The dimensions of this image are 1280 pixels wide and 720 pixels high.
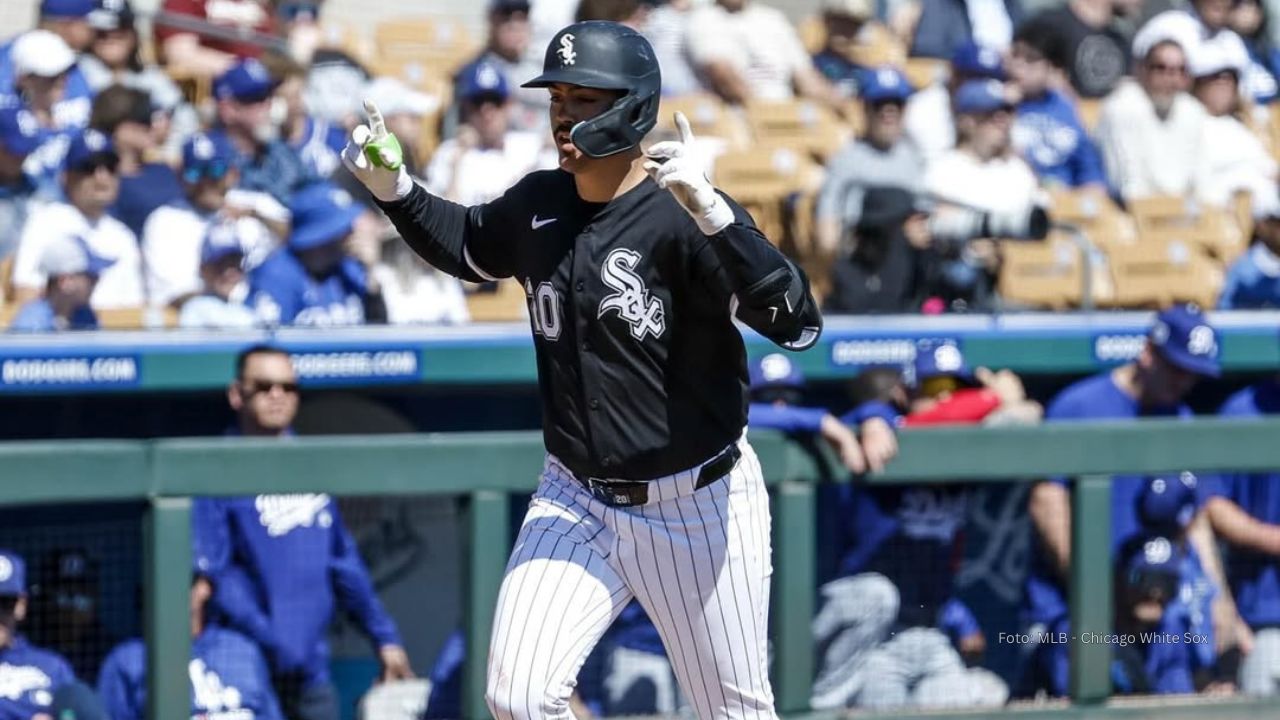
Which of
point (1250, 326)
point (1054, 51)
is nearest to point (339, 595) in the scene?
point (1250, 326)

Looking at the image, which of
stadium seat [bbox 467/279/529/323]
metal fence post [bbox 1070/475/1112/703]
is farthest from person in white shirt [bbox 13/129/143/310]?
metal fence post [bbox 1070/475/1112/703]

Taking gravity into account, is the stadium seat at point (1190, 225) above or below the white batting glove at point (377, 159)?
above

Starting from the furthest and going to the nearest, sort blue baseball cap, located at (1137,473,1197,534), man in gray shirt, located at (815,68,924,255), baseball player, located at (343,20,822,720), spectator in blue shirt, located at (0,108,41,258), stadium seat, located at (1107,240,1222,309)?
stadium seat, located at (1107,240,1222,309)
man in gray shirt, located at (815,68,924,255)
spectator in blue shirt, located at (0,108,41,258)
blue baseball cap, located at (1137,473,1197,534)
baseball player, located at (343,20,822,720)

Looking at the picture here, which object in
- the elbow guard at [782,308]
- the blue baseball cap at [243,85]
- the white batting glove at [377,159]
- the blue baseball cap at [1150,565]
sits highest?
the blue baseball cap at [243,85]

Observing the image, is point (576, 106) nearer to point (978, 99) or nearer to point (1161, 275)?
point (978, 99)

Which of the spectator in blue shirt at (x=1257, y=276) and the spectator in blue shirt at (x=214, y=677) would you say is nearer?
the spectator in blue shirt at (x=214, y=677)

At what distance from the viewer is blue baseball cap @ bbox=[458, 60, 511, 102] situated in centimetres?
642

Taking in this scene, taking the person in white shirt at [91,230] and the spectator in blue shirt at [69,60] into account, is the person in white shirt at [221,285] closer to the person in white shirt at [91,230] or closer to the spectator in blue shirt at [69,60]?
the person in white shirt at [91,230]

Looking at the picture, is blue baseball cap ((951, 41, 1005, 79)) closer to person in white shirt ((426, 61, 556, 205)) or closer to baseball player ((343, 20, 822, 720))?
person in white shirt ((426, 61, 556, 205))

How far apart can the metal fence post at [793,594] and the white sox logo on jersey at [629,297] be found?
1.35 metres

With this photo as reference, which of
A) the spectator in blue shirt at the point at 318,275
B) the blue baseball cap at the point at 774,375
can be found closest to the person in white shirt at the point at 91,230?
the spectator in blue shirt at the point at 318,275

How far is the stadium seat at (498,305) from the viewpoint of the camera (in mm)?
5930

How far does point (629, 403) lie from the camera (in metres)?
3.32

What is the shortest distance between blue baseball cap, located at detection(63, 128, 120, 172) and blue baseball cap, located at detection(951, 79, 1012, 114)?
3203 millimetres
